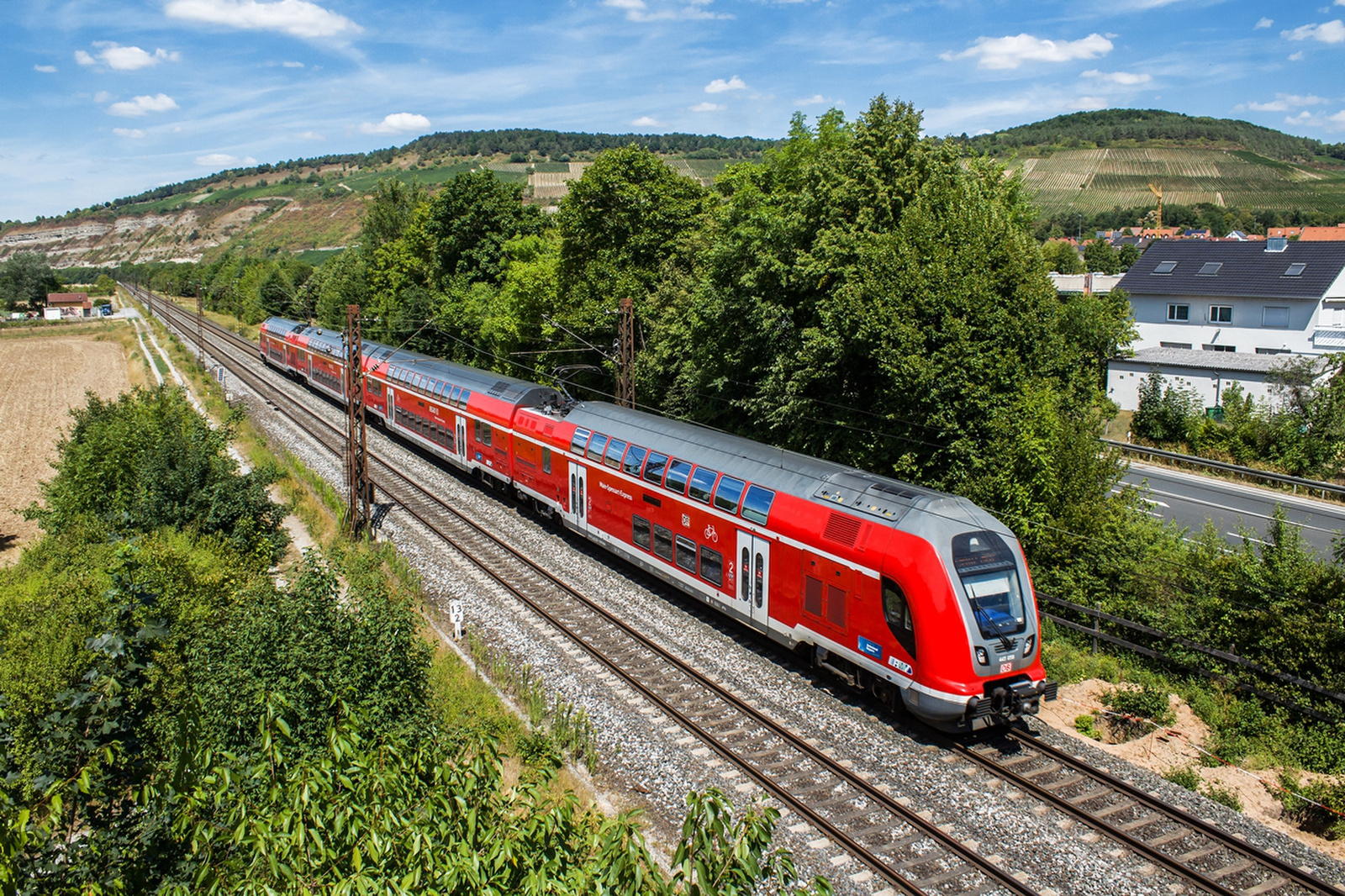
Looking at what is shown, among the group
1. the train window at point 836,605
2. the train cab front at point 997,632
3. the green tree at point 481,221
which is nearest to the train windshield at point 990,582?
the train cab front at point 997,632

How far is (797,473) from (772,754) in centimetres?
531

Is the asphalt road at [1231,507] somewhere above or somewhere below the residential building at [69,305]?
below

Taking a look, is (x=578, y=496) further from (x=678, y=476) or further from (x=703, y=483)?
(x=703, y=483)

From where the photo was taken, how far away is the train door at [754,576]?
1658cm

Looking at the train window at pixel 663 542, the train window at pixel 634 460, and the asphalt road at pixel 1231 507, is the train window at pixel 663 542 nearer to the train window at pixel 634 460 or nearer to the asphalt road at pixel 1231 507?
the train window at pixel 634 460

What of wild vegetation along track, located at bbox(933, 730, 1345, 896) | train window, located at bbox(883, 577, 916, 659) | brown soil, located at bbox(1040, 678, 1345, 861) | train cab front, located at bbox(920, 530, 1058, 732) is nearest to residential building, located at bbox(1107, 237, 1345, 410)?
brown soil, located at bbox(1040, 678, 1345, 861)

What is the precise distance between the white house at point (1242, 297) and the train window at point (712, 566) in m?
34.2

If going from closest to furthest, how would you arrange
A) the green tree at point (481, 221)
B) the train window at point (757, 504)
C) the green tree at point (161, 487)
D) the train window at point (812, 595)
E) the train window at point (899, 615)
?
1. the train window at point (899, 615)
2. the train window at point (812, 595)
3. the train window at point (757, 504)
4. the green tree at point (161, 487)
5. the green tree at point (481, 221)

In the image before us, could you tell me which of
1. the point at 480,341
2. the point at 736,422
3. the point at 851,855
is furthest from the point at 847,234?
the point at 480,341

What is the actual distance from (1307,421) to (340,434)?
39636mm

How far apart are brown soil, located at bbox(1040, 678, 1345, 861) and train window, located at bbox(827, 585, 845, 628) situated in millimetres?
3940

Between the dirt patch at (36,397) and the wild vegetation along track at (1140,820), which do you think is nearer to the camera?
the wild vegetation along track at (1140,820)

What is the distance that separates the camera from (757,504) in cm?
1683

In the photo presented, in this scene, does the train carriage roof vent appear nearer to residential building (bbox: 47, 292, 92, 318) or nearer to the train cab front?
the train cab front
